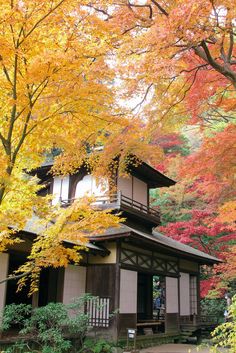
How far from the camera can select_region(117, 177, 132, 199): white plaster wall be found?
1412 centimetres

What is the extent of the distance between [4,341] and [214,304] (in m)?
14.6

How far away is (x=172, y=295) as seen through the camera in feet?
49.3

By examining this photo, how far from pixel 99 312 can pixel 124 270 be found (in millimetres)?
1551

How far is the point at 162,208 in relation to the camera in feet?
69.7

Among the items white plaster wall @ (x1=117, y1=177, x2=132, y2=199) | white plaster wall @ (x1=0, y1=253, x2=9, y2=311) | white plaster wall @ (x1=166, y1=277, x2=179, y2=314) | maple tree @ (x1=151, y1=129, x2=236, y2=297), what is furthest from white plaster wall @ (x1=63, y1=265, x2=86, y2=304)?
maple tree @ (x1=151, y1=129, x2=236, y2=297)

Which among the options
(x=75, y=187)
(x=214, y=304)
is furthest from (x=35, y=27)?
(x=214, y=304)

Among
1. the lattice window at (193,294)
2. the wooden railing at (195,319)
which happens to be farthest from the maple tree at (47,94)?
the lattice window at (193,294)

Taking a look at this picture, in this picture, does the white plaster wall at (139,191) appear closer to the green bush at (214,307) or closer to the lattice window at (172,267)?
the lattice window at (172,267)

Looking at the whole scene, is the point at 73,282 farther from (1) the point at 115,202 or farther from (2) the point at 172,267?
(2) the point at 172,267

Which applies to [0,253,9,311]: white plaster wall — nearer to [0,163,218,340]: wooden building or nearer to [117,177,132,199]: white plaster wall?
[0,163,218,340]: wooden building

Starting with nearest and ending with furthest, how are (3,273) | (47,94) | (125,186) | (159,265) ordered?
(47,94) < (3,273) < (159,265) < (125,186)

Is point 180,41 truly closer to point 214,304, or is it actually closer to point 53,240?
point 53,240

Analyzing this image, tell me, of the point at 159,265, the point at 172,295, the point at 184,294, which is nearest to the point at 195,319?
the point at 184,294

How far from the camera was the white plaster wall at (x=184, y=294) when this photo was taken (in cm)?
1577
